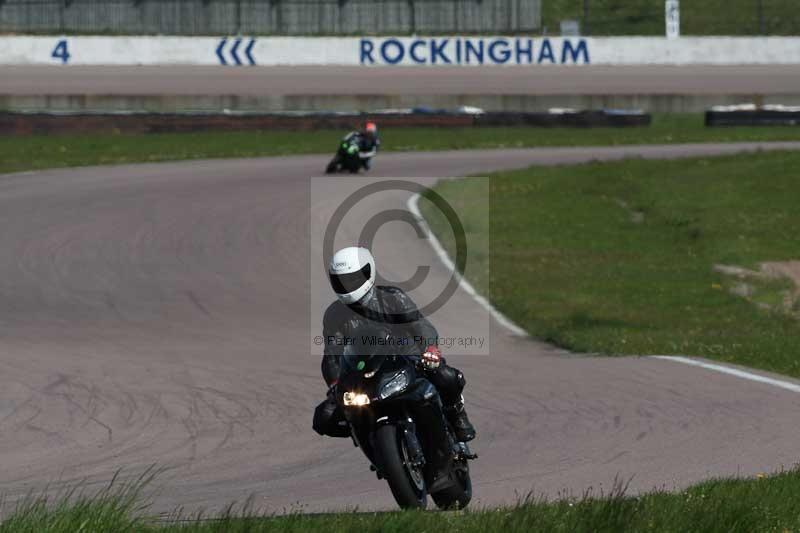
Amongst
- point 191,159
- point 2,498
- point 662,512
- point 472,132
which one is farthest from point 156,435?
point 472,132

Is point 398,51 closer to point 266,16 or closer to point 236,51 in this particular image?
point 266,16

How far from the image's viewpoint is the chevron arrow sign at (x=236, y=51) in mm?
46562

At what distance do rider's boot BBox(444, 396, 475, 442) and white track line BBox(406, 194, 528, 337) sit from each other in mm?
7916

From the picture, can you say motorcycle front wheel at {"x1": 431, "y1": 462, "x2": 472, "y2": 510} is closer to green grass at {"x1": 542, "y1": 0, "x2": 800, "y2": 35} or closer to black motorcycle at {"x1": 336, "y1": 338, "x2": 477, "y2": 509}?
black motorcycle at {"x1": 336, "y1": 338, "x2": 477, "y2": 509}

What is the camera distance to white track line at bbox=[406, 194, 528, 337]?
16.7m

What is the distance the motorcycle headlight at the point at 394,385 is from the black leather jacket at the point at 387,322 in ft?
0.55

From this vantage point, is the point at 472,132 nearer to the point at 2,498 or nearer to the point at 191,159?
the point at 191,159

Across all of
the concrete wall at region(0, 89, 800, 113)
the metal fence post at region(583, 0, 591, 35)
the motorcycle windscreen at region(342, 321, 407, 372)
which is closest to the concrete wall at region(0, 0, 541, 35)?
the metal fence post at region(583, 0, 591, 35)

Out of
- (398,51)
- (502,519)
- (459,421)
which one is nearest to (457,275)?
(459,421)

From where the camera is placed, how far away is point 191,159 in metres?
34.1

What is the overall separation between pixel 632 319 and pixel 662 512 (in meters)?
10.1

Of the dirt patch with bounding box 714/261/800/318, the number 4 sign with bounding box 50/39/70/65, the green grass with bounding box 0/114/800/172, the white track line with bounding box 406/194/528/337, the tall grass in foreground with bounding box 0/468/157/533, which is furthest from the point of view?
the number 4 sign with bounding box 50/39/70/65

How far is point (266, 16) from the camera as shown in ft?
158

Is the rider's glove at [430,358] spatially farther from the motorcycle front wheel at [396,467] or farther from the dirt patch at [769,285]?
the dirt patch at [769,285]
